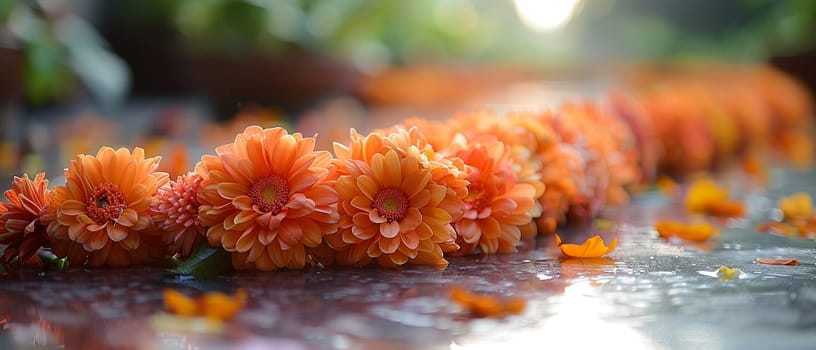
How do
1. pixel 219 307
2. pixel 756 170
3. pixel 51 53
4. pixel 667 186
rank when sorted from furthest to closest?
1. pixel 51 53
2. pixel 756 170
3. pixel 667 186
4. pixel 219 307

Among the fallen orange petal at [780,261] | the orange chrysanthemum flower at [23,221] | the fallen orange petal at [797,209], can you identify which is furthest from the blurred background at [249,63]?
the fallen orange petal at [797,209]

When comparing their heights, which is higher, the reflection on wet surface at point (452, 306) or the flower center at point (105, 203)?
the flower center at point (105, 203)

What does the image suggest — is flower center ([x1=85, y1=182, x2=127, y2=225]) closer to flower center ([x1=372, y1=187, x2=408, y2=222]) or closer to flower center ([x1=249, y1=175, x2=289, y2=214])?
flower center ([x1=249, y1=175, x2=289, y2=214])

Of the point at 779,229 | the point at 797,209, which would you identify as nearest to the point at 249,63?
the point at 797,209

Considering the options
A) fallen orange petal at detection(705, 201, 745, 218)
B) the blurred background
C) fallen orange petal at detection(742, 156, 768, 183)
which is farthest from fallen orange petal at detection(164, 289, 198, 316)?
fallen orange petal at detection(742, 156, 768, 183)

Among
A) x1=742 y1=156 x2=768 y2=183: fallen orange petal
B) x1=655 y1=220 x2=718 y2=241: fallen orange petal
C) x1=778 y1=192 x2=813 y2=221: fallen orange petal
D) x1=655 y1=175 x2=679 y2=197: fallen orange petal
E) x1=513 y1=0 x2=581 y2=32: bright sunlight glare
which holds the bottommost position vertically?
x1=655 y1=220 x2=718 y2=241: fallen orange petal

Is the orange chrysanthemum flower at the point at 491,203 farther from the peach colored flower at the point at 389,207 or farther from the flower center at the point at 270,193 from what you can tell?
the flower center at the point at 270,193

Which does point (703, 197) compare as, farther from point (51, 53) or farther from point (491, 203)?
point (51, 53)
